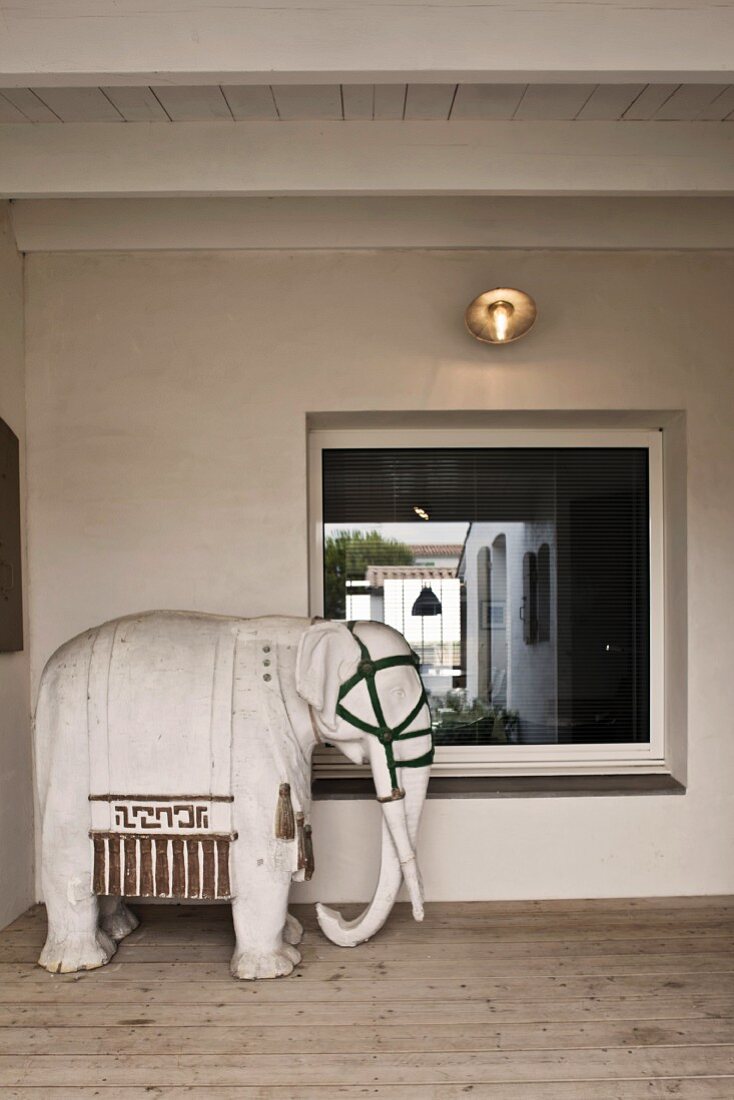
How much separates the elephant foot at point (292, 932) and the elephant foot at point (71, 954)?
59 cm

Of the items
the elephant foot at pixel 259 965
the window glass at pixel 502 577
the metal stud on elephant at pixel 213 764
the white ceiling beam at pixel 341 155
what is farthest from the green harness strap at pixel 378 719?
the white ceiling beam at pixel 341 155

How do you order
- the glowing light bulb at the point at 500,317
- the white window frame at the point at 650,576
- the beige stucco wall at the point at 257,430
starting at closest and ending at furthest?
the glowing light bulb at the point at 500,317
the beige stucco wall at the point at 257,430
the white window frame at the point at 650,576

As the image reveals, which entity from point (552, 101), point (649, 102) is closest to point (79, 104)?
point (552, 101)

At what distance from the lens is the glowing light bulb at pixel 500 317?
3.49 metres

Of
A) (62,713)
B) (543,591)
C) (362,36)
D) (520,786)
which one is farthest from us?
(543,591)

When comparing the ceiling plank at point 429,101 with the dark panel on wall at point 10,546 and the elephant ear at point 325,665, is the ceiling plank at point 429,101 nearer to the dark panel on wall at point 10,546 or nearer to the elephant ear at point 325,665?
the elephant ear at point 325,665

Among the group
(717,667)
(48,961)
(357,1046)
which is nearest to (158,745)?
(48,961)

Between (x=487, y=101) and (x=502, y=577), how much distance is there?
1.89 m

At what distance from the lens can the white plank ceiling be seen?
8.89ft

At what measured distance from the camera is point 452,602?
3.96 m

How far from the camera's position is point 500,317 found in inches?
137

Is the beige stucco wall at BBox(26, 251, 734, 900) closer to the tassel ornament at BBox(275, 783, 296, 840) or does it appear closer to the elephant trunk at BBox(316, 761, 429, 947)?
the elephant trunk at BBox(316, 761, 429, 947)

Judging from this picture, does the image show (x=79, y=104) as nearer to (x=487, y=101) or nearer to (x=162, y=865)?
(x=487, y=101)

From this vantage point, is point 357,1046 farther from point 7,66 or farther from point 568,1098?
point 7,66
